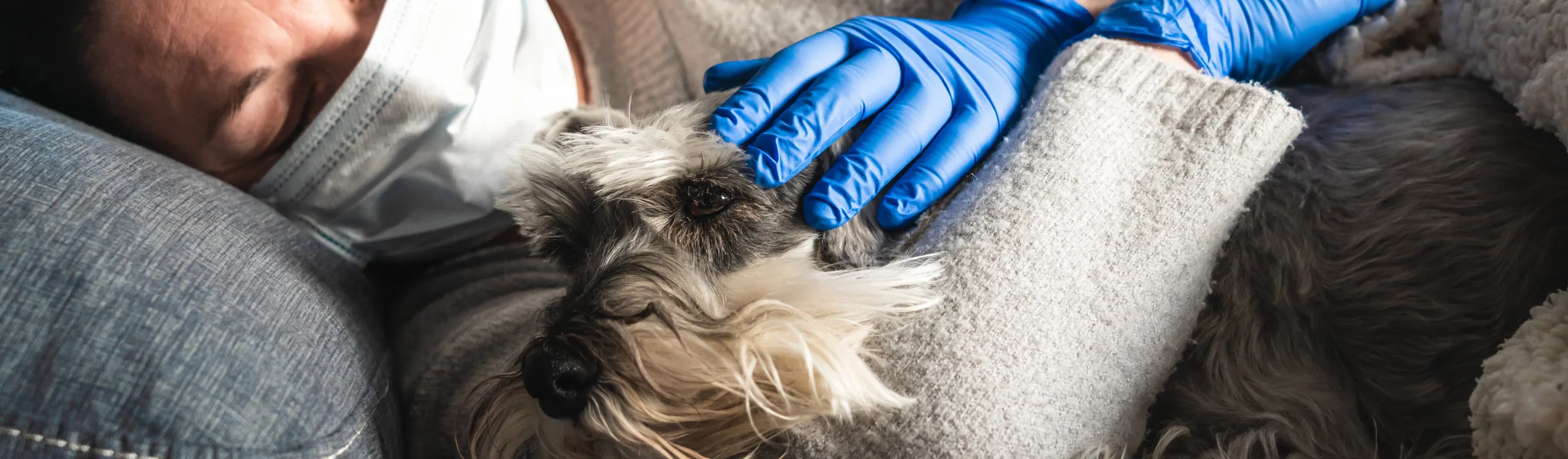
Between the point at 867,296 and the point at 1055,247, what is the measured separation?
239 millimetres

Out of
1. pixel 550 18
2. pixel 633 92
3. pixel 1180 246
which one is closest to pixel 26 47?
pixel 550 18

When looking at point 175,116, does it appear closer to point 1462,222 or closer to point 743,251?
point 743,251

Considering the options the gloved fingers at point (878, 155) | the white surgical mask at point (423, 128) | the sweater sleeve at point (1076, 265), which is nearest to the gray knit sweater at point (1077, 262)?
the sweater sleeve at point (1076, 265)

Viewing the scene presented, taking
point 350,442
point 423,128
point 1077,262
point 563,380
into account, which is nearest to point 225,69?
point 423,128

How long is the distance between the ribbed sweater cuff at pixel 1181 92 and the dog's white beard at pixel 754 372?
391mm

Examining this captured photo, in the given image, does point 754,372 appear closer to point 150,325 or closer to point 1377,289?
point 150,325

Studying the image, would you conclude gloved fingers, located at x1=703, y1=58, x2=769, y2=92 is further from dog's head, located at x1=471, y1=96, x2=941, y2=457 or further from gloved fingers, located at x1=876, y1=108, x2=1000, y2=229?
gloved fingers, located at x1=876, y1=108, x2=1000, y2=229

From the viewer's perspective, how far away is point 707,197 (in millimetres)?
1050

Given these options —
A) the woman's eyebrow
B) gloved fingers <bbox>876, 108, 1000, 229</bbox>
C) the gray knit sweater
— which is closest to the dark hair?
the woman's eyebrow

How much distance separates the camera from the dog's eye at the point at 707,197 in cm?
105

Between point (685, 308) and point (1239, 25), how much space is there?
110 cm

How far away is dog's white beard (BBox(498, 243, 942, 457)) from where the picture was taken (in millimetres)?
907

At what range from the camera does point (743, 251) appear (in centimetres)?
105

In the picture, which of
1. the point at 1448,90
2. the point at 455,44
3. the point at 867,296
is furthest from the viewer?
the point at 455,44
